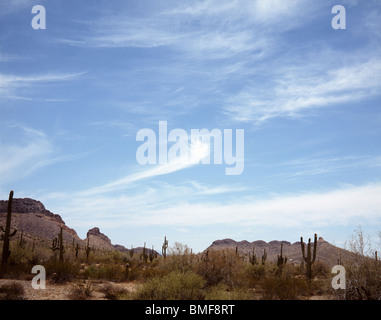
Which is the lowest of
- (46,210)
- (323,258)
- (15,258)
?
(323,258)

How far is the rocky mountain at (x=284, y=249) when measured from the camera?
79.3m

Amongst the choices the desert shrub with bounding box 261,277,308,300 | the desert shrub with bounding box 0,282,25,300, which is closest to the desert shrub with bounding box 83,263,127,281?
the desert shrub with bounding box 0,282,25,300

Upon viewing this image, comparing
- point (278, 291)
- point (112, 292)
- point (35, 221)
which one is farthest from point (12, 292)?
point (35, 221)

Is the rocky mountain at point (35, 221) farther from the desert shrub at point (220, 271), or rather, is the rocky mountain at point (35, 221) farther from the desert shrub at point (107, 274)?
the desert shrub at point (220, 271)

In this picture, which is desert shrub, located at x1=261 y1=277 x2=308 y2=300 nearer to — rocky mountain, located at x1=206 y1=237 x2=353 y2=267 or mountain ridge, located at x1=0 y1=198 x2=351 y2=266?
rocky mountain, located at x1=206 y1=237 x2=353 y2=267

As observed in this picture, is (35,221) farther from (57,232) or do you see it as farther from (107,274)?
(107,274)

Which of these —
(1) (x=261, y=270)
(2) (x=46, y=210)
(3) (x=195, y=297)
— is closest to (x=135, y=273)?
(3) (x=195, y=297)

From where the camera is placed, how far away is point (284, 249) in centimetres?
11756

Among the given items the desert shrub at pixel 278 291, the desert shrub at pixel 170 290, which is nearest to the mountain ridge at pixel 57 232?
the desert shrub at pixel 278 291
